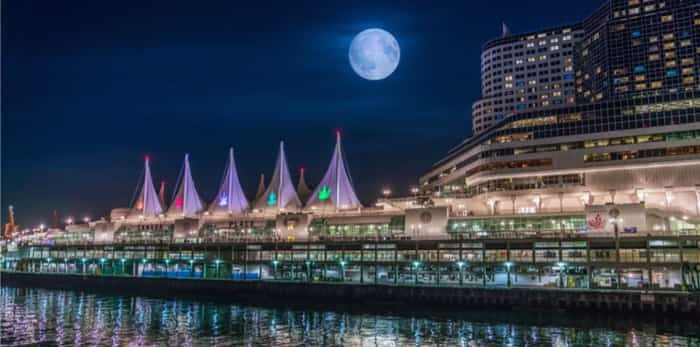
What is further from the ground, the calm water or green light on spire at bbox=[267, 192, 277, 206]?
green light on spire at bbox=[267, 192, 277, 206]

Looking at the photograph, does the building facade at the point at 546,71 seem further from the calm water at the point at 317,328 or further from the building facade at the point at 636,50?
the calm water at the point at 317,328

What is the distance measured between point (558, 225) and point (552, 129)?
57.8 feet

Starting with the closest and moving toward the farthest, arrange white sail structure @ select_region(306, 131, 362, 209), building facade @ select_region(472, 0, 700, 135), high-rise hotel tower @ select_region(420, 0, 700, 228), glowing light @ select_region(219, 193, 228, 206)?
high-rise hotel tower @ select_region(420, 0, 700, 228) → white sail structure @ select_region(306, 131, 362, 209) → glowing light @ select_region(219, 193, 228, 206) → building facade @ select_region(472, 0, 700, 135)

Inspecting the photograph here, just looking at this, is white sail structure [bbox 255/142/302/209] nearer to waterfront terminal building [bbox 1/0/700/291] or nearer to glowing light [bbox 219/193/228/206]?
waterfront terminal building [bbox 1/0/700/291]

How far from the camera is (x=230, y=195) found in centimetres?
13225

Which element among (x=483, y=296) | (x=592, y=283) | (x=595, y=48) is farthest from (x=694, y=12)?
(x=483, y=296)

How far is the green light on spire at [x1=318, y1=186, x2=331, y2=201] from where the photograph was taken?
4653 inches

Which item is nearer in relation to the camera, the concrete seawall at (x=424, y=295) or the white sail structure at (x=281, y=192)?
the concrete seawall at (x=424, y=295)

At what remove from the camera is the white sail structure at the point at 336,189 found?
118 meters

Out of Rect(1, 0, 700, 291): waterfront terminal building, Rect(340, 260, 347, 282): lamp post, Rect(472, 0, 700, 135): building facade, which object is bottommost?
Rect(340, 260, 347, 282): lamp post

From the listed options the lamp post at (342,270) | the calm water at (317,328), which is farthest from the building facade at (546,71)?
the calm water at (317,328)

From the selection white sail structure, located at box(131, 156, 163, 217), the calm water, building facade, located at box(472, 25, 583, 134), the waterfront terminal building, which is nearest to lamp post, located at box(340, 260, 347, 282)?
the waterfront terminal building

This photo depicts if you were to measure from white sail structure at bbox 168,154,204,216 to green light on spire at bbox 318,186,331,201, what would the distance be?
35.2 meters

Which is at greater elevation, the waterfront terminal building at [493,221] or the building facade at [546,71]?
the building facade at [546,71]
